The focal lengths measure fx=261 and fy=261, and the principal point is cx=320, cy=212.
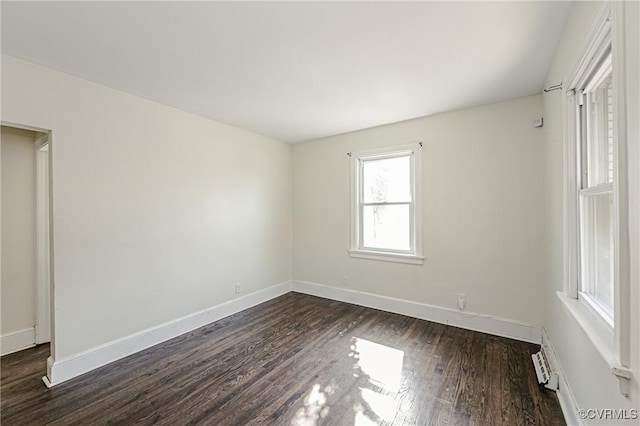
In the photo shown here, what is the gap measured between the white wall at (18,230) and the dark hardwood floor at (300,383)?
44cm

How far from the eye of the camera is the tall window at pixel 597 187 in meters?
1.36

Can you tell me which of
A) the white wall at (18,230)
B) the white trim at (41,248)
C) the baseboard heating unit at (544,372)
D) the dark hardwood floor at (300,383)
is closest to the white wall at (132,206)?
the dark hardwood floor at (300,383)

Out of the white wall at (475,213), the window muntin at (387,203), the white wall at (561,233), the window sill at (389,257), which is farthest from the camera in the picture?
the window muntin at (387,203)

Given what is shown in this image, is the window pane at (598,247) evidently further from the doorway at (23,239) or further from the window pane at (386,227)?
the doorway at (23,239)

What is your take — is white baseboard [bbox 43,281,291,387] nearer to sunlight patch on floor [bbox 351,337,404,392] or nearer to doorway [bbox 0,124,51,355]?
doorway [bbox 0,124,51,355]

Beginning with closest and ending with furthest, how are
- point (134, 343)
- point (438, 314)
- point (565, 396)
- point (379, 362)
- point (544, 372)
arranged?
1. point (565, 396)
2. point (544, 372)
3. point (379, 362)
4. point (134, 343)
5. point (438, 314)

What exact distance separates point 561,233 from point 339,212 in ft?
Result: 8.71

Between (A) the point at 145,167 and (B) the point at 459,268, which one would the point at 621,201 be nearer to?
(B) the point at 459,268

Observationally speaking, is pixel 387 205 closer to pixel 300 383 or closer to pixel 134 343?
pixel 300 383

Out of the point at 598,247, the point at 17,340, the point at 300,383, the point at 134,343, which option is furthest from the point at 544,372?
the point at 17,340

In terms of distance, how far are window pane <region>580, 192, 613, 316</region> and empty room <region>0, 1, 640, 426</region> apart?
0.02 meters

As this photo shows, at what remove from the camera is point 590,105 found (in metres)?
1.60

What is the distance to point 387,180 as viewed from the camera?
3807 millimetres

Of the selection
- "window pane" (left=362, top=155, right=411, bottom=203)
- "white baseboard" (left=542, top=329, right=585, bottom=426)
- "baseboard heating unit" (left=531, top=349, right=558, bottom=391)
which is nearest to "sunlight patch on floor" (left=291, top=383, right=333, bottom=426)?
"white baseboard" (left=542, top=329, right=585, bottom=426)
